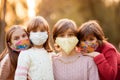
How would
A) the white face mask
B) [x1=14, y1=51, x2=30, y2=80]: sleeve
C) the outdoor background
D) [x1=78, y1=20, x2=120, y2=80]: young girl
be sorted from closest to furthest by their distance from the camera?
[x1=14, y1=51, x2=30, y2=80]: sleeve
the white face mask
[x1=78, y1=20, x2=120, y2=80]: young girl
the outdoor background

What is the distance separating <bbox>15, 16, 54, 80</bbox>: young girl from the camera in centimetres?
720

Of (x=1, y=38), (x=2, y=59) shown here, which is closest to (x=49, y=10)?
(x=1, y=38)

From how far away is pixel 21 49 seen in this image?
7.57 meters

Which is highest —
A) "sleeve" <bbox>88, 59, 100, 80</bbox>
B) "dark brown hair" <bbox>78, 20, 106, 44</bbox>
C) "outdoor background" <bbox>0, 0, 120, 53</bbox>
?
"dark brown hair" <bbox>78, 20, 106, 44</bbox>

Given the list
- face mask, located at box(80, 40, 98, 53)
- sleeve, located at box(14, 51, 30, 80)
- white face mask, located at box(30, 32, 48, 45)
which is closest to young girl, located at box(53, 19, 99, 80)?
face mask, located at box(80, 40, 98, 53)

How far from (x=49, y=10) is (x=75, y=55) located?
860 inches

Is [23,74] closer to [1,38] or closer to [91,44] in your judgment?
[91,44]

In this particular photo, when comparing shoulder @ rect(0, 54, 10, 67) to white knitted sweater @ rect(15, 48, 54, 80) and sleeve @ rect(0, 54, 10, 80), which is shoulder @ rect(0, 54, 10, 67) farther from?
white knitted sweater @ rect(15, 48, 54, 80)

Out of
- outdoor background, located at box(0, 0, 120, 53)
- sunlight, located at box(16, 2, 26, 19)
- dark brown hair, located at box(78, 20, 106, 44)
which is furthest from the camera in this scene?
outdoor background, located at box(0, 0, 120, 53)

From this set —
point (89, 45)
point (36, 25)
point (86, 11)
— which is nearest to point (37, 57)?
point (36, 25)

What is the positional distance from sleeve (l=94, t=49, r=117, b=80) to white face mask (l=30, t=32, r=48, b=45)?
0.76 m

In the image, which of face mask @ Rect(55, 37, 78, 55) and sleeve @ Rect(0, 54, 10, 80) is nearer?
face mask @ Rect(55, 37, 78, 55)

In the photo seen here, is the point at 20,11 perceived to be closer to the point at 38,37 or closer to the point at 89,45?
the point at 89,45

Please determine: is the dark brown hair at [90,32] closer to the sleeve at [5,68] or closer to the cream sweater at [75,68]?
the cream sweater at [75,68]
